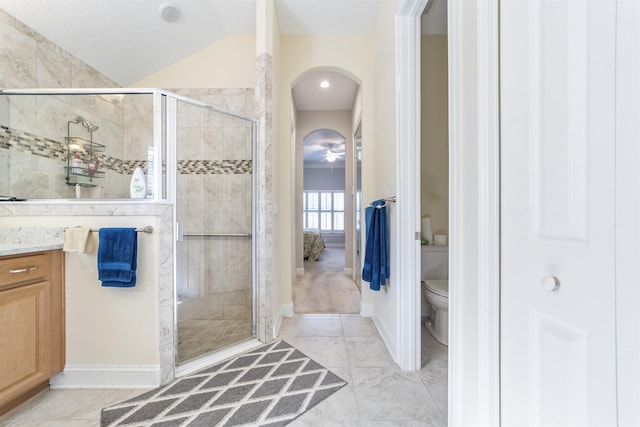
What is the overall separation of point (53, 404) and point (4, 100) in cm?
204

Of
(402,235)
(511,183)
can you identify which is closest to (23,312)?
(402,235)

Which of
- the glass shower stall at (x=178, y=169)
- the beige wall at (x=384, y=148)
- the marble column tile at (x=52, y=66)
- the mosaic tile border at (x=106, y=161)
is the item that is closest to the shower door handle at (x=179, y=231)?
the glass shower stall at (x=178, y=169)

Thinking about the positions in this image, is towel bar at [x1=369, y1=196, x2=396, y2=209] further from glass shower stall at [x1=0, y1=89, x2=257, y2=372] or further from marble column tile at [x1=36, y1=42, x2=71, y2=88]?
marble column tile at [x1=36, y1=42, x2=71, y2=88]

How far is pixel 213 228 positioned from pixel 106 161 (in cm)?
134

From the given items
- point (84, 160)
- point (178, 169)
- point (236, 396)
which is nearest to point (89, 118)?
point (84, 160)

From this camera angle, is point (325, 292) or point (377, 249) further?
point (325, 292)

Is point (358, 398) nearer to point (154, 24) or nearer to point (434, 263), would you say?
point (434, 263)

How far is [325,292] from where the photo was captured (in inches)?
139

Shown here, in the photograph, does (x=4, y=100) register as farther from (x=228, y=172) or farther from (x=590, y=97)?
(x=590, y=97)

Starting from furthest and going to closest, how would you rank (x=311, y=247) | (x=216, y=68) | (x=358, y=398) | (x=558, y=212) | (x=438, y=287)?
(x=311, y=247) < (x=216, y=68) < (x=438, y=287) < (x=358, y=398) < (x=558, y=212)

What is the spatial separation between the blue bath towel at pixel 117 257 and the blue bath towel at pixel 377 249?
5.29ft

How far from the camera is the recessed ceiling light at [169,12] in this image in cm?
226

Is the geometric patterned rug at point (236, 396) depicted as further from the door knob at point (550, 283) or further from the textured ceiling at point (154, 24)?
the textured ceiling at point (154, 24)

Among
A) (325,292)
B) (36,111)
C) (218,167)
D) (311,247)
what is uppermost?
(36,111)
